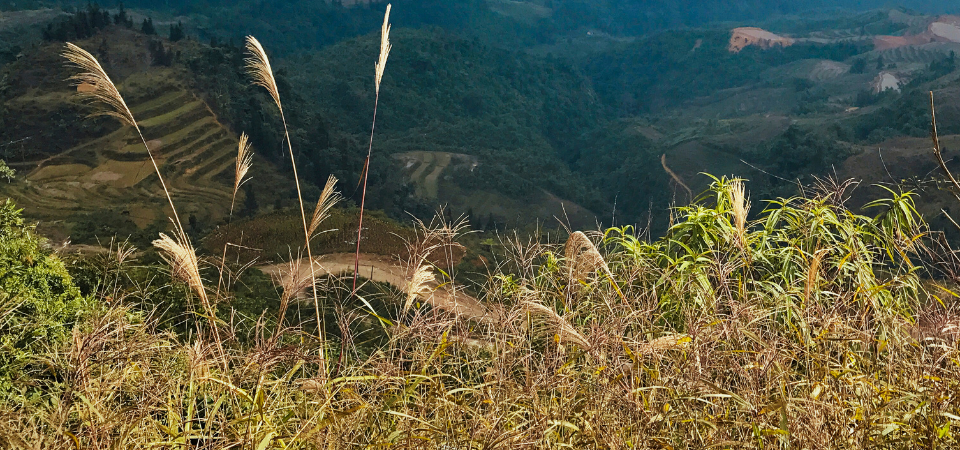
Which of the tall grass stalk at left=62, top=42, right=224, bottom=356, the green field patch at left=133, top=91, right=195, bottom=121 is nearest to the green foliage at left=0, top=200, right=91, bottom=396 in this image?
the tall grass stalk at left=62, top=42, right=224, bottom=356

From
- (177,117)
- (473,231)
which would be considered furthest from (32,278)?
(177,117)

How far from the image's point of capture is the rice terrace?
8.86 ft

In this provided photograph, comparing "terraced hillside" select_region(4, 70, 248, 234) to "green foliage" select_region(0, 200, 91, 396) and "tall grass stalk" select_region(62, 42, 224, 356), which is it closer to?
"green foliage" select_region(0, 200, 91, 396)

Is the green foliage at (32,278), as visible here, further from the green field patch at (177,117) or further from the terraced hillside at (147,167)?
the green field patch at (177,117)

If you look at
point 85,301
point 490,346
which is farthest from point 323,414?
point 85,301

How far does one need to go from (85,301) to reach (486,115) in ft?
274

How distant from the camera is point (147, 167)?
128 ft

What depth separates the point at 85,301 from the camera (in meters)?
6.81

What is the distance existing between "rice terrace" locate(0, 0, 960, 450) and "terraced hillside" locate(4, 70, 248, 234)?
0.67 ft

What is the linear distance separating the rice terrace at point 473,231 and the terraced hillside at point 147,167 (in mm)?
203

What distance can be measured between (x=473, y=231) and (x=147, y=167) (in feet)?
132

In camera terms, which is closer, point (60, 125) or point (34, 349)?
point (34, 349)

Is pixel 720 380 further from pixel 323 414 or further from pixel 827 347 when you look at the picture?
pixel 323 414

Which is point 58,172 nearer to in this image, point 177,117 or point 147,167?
point 147,167
